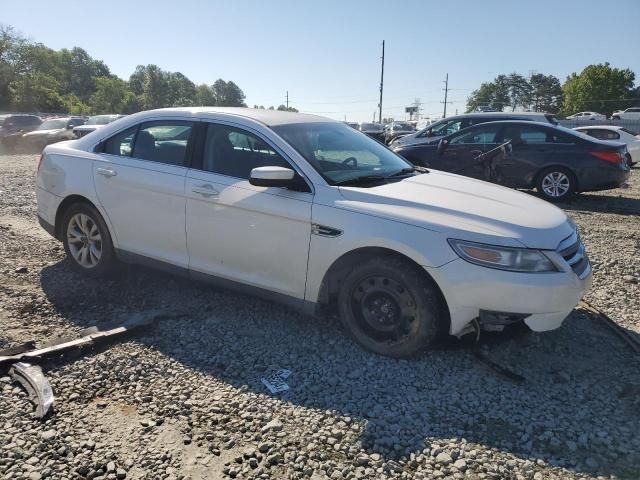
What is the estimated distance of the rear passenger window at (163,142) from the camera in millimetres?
4309

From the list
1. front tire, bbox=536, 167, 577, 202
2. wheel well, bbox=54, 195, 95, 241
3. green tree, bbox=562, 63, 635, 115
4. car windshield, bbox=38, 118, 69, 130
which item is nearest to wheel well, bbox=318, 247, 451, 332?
wheel well, bbox=54, 195, 95, 241

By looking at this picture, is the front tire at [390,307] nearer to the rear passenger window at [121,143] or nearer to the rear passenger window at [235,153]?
the rear passenger window at [235,153]

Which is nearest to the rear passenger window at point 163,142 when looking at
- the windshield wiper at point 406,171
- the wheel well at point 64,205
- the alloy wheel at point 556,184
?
the wheel well at point 64,205

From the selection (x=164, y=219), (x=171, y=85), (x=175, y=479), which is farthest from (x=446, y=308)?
(x=171, y=85)

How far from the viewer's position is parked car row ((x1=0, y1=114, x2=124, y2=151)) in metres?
21.5

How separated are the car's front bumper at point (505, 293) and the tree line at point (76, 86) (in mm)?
42525

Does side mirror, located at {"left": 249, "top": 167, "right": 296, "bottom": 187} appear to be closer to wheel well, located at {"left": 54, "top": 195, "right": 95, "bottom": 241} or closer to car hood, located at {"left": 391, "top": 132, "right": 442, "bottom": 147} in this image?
wheel well, located at {"left": 54, "top": 195, "right": 95, "bottom": 241}

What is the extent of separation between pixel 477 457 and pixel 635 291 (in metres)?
3.34

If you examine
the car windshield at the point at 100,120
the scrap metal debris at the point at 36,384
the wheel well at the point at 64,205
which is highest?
the car windshield at the point at 100,120

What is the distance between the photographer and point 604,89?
250ft

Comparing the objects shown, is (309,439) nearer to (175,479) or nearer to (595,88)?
(175,479)

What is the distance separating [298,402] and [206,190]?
73.3 inches

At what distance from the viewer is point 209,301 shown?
453 cm

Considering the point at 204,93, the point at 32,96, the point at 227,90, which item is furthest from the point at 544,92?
the point at 32,96
